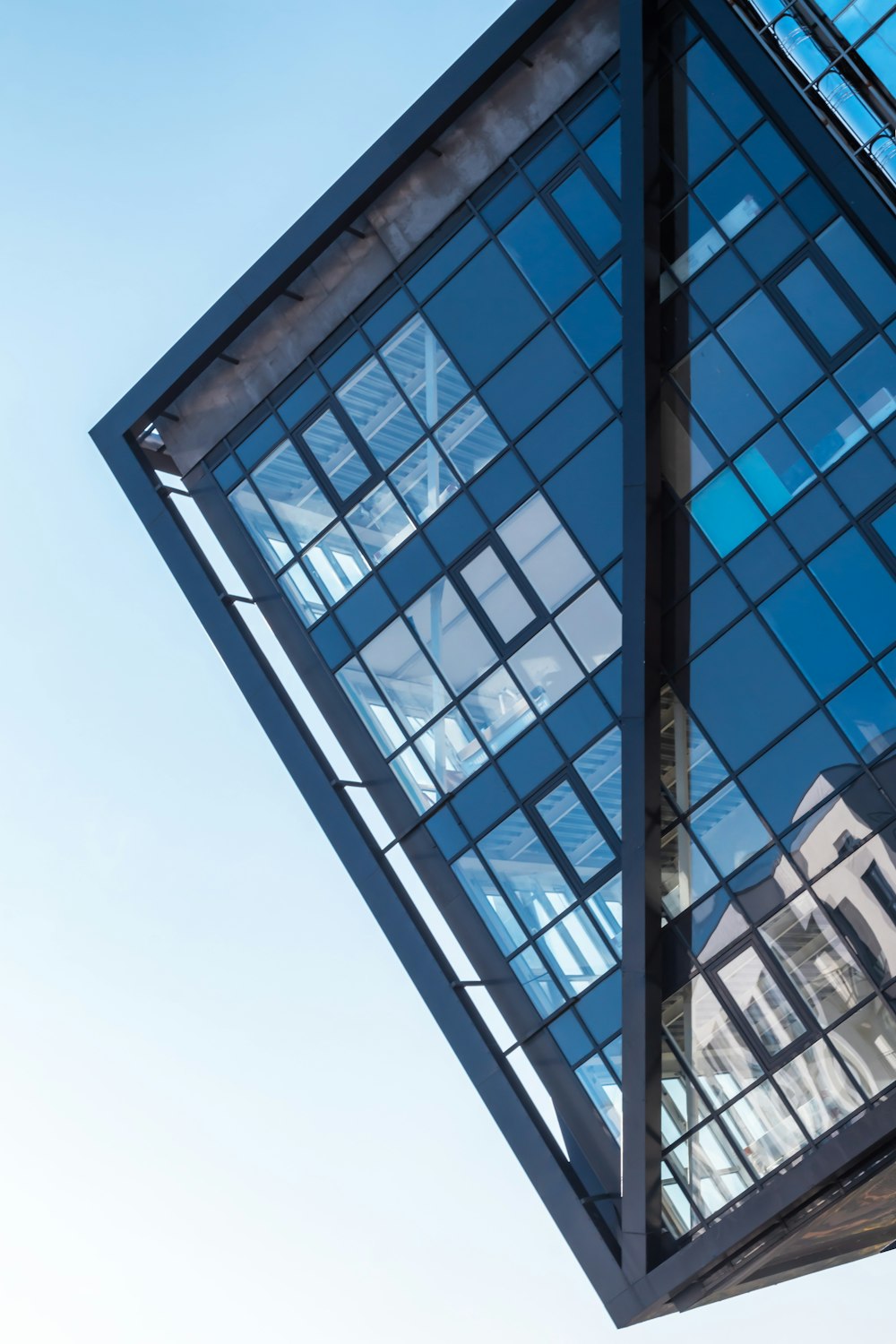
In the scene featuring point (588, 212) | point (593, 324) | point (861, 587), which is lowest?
point (861, 587)

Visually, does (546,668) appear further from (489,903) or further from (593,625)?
(489,903)

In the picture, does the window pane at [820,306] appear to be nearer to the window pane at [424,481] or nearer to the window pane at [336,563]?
the window pane at [424,481]

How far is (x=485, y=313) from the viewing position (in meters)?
28.1

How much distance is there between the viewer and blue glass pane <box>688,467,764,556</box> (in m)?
24.7

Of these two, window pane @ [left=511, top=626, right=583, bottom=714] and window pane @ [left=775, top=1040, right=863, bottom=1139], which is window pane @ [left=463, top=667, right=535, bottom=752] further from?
window pane @ [left=775, top=1040, right=863, bottom=1139]

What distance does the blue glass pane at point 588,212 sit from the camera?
26703 millimetres

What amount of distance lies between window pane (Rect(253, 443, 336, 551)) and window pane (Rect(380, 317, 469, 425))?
109 inches

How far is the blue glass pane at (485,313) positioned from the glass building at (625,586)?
0.31 feet

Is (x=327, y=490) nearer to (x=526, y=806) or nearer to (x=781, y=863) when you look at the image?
(x=526, y=806)

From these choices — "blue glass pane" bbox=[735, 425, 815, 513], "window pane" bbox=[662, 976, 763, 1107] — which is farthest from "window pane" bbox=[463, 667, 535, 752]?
"blue glass pane" bbox=[735, 425, 815, 513]

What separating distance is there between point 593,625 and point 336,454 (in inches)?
268

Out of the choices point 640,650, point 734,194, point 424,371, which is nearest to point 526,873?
point 640,650

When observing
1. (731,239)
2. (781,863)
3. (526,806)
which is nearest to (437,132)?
(731,239)

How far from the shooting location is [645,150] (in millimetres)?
25531
